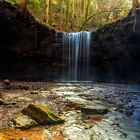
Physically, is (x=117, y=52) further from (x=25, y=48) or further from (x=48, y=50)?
(x=25, y=48)

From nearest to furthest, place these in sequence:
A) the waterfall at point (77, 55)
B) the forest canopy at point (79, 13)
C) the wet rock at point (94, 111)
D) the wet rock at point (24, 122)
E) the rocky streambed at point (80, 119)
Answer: the rocky streambed at point (80, 119) < the wet rock at point (24, 122) < the wet rock at point (94, 111) < the waterfall at point (77, 55) < the forest canopy at point (79, 13)

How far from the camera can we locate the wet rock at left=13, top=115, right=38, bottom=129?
7.28 metres

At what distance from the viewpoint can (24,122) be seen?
746cm

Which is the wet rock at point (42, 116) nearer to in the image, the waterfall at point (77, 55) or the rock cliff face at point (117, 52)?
the rock cliff face at point (117, 52)

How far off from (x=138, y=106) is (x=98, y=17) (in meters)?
22.5

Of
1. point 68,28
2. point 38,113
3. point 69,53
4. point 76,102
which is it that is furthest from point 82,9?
point 38,113

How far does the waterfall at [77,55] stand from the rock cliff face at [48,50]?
0.39 meters

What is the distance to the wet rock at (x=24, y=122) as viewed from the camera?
728 cm

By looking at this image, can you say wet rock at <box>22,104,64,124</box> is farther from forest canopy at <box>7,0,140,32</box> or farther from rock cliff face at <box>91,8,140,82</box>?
forest canopy at <box>7,0,140,32</box>

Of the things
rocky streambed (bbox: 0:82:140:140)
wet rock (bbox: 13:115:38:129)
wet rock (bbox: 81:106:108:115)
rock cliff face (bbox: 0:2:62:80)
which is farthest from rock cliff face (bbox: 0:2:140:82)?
wet rock (bbox: 13:115:38:129)

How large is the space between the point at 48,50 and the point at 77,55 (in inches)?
83.7

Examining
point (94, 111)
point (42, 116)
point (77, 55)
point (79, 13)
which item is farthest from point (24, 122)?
point (79, 13)

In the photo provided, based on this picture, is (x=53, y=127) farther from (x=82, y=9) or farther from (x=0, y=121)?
(x=82, y=9)

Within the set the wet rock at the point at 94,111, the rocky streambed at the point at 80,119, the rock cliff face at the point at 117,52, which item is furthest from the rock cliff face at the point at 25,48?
the wet rock at the point at 94,111
